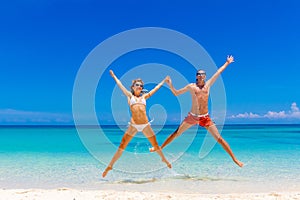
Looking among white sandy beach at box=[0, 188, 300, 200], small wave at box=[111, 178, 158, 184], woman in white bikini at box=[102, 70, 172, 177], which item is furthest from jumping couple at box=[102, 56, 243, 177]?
small wave at box=[111, 178, 158, 184]

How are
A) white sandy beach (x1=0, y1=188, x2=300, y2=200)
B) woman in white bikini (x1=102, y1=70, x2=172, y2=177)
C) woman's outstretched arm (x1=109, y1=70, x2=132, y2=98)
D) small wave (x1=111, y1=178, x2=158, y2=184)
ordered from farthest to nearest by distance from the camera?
small wave (x1=111, y1=178, x2=158, y2=184) < white sandy beach (x1=0, y1=188, x2=300, y2=200) < woman's outstretched arm (x1=109, y1=70, x2=132, y2=98) < woman in white bikini (x1=102, y1=70, x2=172, y2=177)

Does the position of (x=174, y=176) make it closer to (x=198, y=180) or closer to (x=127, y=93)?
(x=198, y=180)

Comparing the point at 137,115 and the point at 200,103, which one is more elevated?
the point at 200,103

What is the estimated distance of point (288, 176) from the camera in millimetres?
15078

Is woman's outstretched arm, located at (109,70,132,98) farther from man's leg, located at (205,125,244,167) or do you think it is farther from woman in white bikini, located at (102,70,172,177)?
man's leg, located at (205,125,244,167)

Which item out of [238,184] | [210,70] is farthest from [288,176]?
[210,70]

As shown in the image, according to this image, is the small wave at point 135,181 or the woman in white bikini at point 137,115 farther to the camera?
the small wave at point 135,181

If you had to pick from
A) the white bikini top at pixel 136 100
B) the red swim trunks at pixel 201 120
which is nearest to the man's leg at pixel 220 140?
the red swim trunks at pixel 201 120

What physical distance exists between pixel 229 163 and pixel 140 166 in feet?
16.2

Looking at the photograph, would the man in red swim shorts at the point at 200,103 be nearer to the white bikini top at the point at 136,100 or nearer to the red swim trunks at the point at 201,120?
the red swim trunks at the point at 201,120

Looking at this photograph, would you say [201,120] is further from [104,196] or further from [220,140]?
[104,196]

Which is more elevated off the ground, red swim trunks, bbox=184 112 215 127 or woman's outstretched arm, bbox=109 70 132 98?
woman's outstretched arm, bbox=109 70 132 98

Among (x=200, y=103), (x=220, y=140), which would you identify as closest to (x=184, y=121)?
(x=200, y=103)

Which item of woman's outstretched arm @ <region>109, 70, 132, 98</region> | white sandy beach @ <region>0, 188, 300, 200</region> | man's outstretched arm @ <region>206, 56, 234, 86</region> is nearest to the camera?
woman's outstretched arm @ <region>109, 70, 132, 98</region>
